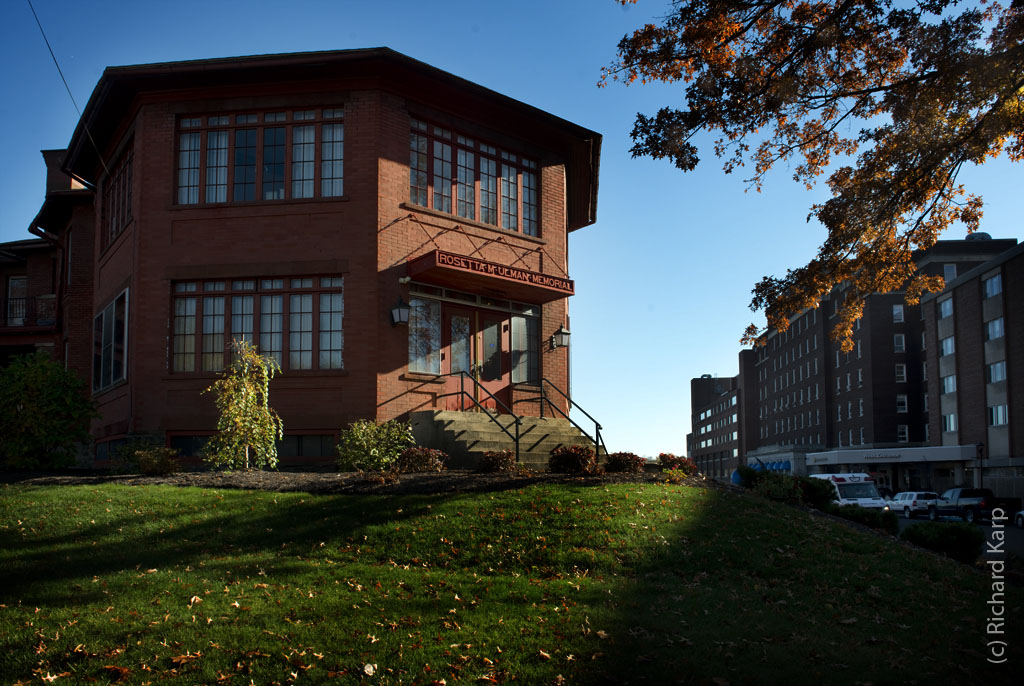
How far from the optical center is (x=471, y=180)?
66.5 ft

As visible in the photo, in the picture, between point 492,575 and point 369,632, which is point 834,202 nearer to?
point 492,575

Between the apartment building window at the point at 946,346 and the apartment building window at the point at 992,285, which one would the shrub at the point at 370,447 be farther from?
the apartment building window at the point at 946,346

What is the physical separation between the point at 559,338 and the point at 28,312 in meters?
22.5

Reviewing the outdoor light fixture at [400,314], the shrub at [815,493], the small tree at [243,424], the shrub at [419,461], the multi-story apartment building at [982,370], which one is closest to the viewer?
the shrub at [419,461]

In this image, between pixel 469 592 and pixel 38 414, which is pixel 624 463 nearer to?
pixel 469 592

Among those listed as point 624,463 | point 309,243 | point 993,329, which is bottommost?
point 624,463

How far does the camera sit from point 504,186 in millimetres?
21031

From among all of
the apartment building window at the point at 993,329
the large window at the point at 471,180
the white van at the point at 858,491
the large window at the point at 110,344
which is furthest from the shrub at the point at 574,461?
the apartment building window at the point at 993,329

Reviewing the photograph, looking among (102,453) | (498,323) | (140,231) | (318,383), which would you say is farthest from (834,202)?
(102,453)

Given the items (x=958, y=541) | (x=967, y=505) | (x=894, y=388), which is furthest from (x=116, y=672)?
(x=894, y=388)

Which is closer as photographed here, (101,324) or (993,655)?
(993,655)

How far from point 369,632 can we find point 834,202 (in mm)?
9722

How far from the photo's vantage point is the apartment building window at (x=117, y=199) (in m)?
20.9

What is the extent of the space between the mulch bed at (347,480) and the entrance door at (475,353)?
4.50m
